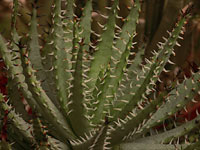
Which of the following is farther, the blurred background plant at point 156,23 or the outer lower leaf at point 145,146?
the blurred background plant at point 156,23

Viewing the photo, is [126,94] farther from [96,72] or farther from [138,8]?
[138,8]

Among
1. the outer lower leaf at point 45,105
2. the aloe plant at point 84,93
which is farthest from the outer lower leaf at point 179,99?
the outer lower leaf at point 45,105

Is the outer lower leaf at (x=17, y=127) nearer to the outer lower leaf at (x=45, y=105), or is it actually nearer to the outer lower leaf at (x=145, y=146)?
the outer lower leaf at (x=45, y=105)

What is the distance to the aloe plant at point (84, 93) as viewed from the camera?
1.88ft

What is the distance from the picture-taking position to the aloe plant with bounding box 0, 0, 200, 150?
0.57m

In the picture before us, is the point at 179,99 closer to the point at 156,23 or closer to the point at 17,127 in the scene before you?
the point at 17,127

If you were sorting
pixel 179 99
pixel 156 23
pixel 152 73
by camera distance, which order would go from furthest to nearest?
1. pixel 156 23
2. pixel 179 99
3. pixel 152 73

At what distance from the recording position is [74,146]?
23.3 inches

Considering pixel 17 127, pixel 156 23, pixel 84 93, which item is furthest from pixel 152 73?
pixel 156 23

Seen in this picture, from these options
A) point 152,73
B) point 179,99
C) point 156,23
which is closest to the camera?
point 152,73

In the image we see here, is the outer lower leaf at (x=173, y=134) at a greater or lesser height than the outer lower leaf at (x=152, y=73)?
lesser

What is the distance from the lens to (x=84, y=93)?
0.58 m

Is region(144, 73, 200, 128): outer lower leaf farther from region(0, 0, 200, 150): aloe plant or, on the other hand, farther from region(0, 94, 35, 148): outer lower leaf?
region(0, 94, 35, 148): outer lower leaf

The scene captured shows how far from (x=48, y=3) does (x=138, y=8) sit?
1.72ft
